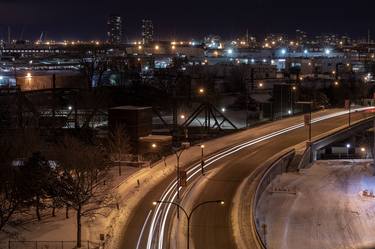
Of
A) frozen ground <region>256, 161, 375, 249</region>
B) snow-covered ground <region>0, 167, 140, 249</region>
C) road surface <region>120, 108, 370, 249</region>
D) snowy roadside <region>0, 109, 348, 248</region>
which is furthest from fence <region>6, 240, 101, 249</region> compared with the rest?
frozen ground <region>256, 161, 375, 249</region>

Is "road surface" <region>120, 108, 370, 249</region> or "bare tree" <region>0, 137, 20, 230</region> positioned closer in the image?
"road surface" <region>120, 108, 370, 249</region>

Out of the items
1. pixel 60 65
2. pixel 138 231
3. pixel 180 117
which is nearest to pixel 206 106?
pixel 180 117

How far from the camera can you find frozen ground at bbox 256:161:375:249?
27.1 metres

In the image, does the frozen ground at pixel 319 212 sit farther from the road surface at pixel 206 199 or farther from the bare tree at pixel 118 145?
the bare tree at pixel 118 145

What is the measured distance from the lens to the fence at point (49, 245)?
69.0ft

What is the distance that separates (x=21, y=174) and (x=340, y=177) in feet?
84.8

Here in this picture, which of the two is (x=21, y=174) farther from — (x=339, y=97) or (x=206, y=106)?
(x=339, y=97)

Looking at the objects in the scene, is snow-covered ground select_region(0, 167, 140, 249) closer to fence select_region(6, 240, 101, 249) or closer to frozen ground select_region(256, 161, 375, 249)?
fence select_region(6, 240, 101, 249)

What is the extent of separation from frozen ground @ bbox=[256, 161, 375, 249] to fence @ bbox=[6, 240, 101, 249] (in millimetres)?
8635

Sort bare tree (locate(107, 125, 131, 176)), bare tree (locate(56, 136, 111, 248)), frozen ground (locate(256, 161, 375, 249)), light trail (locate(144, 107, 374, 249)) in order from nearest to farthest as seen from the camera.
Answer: light trail (locate(144, 107, 374, 249)) < bare tree (locate(56, 136, 111, 248)) < frozen ground (locate(256, 161, 375, 249)) < bare tree (locate(107, 125, 131, 176))

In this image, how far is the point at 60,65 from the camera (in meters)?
117

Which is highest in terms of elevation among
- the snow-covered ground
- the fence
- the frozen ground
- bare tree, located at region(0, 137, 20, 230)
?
bare tree, located at region(0, 137, 20, 230)

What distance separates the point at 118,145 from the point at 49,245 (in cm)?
1556

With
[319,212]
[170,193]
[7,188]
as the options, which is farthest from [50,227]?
[319,212]
